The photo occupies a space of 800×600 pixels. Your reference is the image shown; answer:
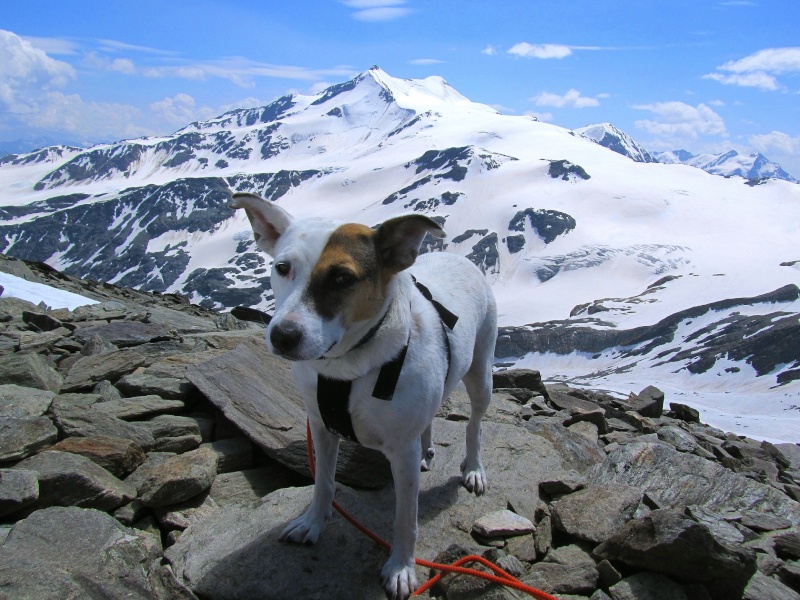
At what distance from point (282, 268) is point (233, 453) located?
12.9ft

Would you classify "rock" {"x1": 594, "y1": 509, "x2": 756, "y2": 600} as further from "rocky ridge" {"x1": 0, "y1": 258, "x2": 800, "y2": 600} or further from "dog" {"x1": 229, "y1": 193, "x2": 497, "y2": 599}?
"dog" {"x1": 229, "y1": 193, "x2": 497, "y2": 599}

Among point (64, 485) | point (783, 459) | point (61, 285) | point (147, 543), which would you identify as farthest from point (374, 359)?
point (61, 285)

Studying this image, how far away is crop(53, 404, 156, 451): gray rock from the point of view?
24.3 feet

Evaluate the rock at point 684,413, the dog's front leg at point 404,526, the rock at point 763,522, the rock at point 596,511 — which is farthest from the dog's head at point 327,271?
the rock at point 684,413

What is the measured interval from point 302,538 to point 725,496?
5668 millimetres

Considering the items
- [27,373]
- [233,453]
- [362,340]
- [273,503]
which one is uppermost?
[362,340]

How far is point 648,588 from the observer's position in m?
5.75

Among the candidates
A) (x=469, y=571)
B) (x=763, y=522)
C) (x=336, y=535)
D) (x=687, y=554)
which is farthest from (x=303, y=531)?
(x=763, y=522)

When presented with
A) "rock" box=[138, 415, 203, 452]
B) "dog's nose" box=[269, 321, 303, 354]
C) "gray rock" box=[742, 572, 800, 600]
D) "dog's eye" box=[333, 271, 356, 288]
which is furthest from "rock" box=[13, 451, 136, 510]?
"gray rock" box=[742, 572, 800, 600]

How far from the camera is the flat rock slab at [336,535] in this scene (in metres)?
5.88

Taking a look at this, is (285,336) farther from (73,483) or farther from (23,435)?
(23,435)

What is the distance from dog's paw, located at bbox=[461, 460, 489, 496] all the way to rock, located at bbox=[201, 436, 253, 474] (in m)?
2.83

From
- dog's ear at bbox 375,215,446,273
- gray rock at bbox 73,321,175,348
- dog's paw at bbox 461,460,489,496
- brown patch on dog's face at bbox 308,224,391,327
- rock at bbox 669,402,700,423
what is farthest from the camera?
rock at bbox 669,402,700,423

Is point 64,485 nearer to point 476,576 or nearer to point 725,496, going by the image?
point 476,576
